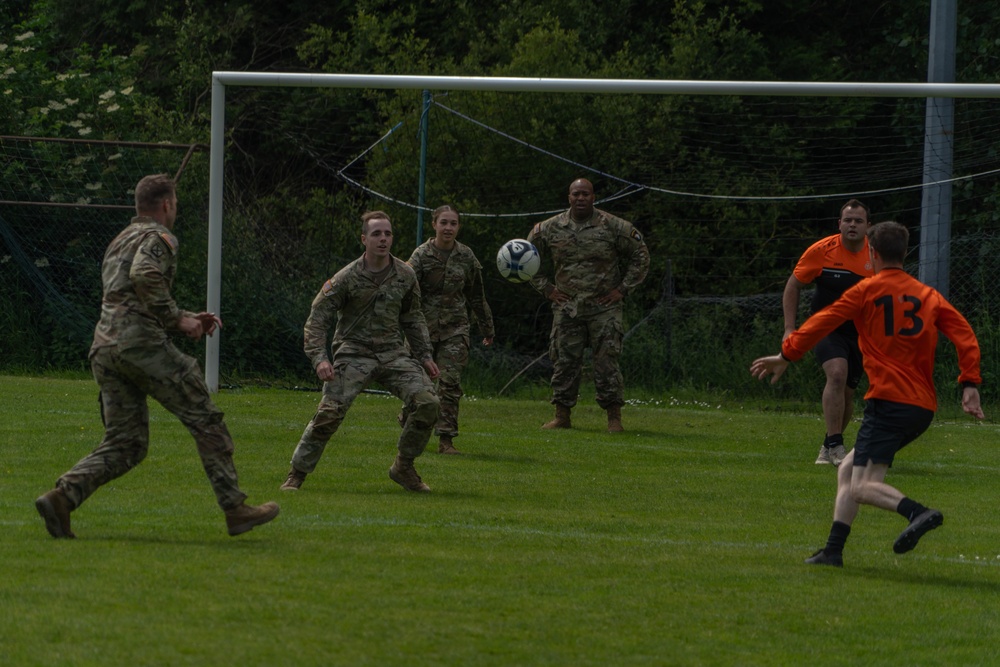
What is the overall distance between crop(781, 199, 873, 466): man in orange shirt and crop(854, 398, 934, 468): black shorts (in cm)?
409

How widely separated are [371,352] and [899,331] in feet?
12.0

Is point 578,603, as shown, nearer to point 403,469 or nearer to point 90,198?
point 403,469

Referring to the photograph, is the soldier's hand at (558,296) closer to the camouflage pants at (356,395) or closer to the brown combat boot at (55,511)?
the camouflage pants at (356,395)

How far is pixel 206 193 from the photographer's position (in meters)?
20.5

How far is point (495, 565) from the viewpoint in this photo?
7.51m

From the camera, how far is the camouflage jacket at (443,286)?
41.4ft

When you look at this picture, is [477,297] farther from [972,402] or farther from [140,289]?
[972,402]

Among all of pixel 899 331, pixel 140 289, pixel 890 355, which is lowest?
pixel 890 355

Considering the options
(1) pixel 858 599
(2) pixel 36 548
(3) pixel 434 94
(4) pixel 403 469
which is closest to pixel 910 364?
(1) pixel 858 599

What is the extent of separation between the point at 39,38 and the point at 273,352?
35.5 ft

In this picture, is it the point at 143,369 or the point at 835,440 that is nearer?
the point at 143,369

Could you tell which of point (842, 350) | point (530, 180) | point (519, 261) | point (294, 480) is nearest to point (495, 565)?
point (294, 480)

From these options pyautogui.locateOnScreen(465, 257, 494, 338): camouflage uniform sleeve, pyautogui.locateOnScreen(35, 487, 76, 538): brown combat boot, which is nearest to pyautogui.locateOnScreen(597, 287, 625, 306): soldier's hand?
pyautogui.locateOnScreen(465, 257, 494, 338): camouflage uniform sleeve

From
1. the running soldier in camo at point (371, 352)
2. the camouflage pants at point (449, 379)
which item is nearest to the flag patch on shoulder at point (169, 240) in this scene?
the running soldier in camo at point (371, 352)
